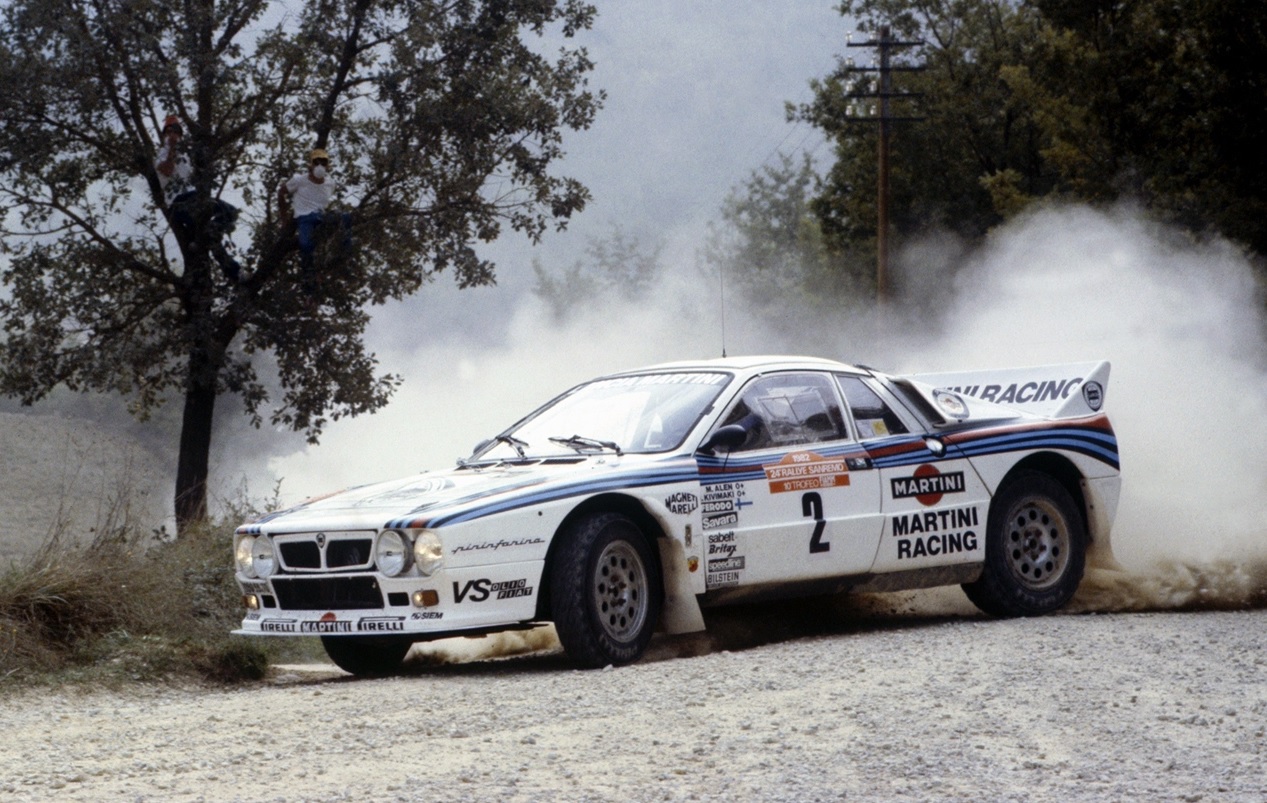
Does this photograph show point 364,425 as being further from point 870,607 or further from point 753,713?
point 753,713

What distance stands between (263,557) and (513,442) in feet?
5.22

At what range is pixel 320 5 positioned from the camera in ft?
67.9

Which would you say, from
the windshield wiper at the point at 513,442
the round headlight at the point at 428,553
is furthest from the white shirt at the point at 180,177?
the round headlight at the point at 428,553

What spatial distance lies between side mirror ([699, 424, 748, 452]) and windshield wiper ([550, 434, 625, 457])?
1.49 ft

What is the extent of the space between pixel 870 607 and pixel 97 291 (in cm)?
1333

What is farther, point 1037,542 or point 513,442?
point 1037,542

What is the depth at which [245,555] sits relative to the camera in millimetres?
8570

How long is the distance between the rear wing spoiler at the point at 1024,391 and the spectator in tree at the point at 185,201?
36.1 feet

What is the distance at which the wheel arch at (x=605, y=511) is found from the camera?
322 inches

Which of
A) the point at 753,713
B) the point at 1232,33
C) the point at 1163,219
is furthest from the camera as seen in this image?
the point at 1163,219

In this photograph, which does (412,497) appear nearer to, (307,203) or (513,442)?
(513,442)

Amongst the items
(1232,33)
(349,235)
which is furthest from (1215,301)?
(349,235)

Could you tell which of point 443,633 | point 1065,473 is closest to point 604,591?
point 443,633

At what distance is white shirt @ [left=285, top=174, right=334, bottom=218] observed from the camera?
19.2 meters
